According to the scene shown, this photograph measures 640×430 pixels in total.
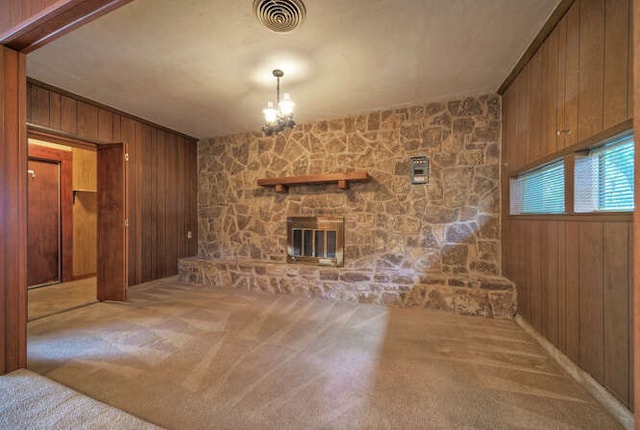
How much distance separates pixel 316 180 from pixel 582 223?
2778mm

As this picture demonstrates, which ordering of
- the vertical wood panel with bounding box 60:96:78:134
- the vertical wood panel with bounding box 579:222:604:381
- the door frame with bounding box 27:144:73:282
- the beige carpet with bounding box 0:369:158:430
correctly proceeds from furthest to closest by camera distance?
the door frame with bounding box 27:144:73:282, the vertical wood panel with bounding box 60:96:78:134, the vertical wood panel with bounding box 579:222:604:381, the beige carpet with bounding box 0:369:158:430

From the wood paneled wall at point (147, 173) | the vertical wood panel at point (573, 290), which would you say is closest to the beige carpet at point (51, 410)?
the wood paneled wall at point (147, 173)

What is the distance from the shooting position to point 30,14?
156 centimetres

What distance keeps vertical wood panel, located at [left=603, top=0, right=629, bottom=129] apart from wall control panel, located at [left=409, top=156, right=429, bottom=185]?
1974mm

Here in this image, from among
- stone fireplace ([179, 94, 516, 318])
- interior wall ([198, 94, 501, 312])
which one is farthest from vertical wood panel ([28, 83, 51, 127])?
interior wall ([198, 94, 501, 312])

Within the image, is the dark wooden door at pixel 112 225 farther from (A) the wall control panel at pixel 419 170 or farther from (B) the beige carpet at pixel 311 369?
(A) the wall control panel at pixel 419 170

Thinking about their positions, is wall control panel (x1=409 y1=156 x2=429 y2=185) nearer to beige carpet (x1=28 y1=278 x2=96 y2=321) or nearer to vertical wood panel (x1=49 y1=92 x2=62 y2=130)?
vertical wood panel (x1=49 y1=92 x2=62 y2=130)

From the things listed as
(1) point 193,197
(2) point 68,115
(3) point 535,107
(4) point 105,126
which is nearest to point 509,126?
(3) point 535,107

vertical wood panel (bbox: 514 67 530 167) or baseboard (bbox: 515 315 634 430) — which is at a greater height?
vertical wood panel (bbox: 514 67 530 167)

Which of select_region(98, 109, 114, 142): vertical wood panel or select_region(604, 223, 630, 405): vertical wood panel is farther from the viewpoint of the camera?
select_region(98, 109, 114, 142): vertical wood panel

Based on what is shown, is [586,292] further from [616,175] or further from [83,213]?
[83,213]

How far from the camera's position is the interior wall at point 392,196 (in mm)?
3244

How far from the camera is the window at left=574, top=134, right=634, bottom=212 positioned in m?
1.44

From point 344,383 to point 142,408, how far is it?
3.89 ft
